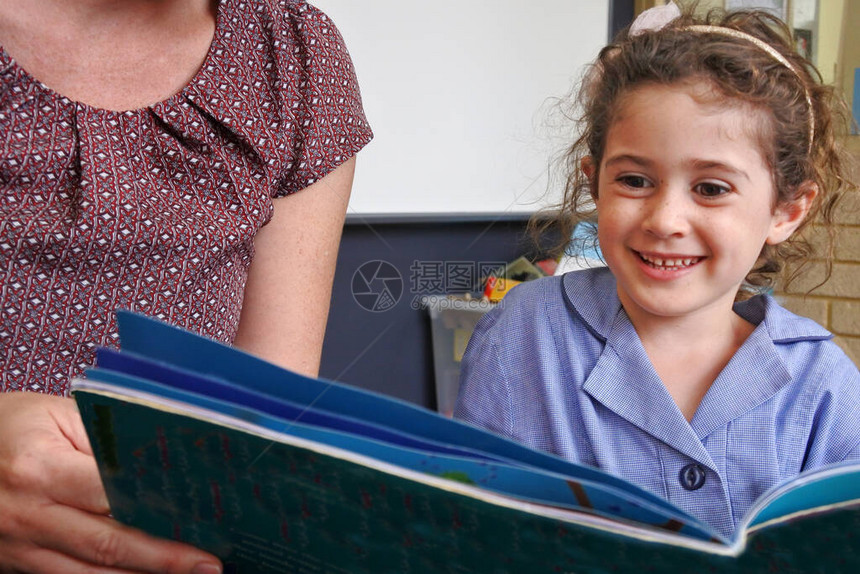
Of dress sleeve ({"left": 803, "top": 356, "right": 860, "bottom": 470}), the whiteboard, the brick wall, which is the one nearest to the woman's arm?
dress sleeve ({"left": 803, "top": 356, "right": 860, "bottom": 470})

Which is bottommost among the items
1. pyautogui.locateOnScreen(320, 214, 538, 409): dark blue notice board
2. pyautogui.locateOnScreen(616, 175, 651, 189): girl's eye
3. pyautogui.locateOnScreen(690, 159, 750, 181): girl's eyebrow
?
pyautogui.locateOnScreen(690, 159, 750, 181): girl's eyebrow

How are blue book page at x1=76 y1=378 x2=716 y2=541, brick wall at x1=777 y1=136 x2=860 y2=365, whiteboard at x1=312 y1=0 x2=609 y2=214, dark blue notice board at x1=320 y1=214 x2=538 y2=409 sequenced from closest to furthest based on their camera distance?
blue book page at x1=76 y1=378 x2=716 y2=541 < dark blue notice board at x1=320 y1=214 x2=538 y2=409 < whiteboard at x1=312 y1=0 x2=609 y2=214 < brick wall at x1=777 y1=136 x2=860 y2=365

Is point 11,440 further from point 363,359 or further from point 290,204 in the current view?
point 363,359

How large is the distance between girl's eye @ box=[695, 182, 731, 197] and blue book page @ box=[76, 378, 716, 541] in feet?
1.38

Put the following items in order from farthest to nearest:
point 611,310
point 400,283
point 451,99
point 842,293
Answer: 1. point 842,293
2. point 451,99
3. point 400,283
4. point 611,310

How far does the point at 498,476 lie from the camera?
14.5 inches

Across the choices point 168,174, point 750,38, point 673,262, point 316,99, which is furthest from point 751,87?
point 168,174

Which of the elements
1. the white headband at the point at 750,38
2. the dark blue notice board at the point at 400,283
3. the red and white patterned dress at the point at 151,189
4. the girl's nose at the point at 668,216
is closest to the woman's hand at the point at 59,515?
the red and white patterned dress at the point at 151,189

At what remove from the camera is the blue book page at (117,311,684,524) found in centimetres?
39

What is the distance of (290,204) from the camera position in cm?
87

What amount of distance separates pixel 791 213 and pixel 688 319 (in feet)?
0.49

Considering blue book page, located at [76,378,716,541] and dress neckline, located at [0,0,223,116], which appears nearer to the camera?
blue book page, located at [76,378,716,541]

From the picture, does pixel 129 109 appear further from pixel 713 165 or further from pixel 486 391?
pixel 713 165

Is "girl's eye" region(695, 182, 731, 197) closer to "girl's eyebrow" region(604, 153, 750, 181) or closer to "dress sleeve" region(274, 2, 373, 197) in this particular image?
"girl's eyebrow" region(604, 153, 750, 181)
